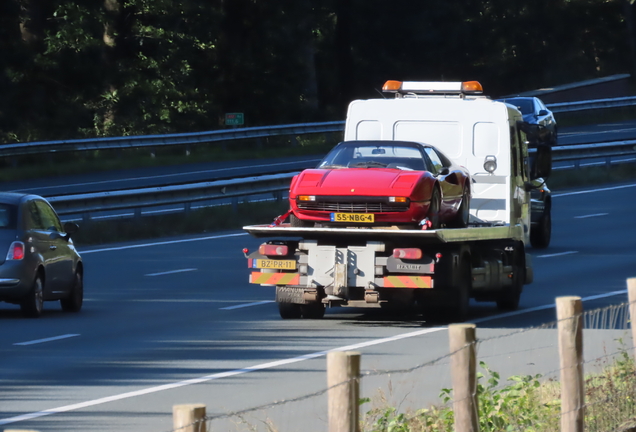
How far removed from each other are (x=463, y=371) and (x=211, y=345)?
25.1ft

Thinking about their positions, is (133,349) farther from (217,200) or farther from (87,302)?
(217,200)

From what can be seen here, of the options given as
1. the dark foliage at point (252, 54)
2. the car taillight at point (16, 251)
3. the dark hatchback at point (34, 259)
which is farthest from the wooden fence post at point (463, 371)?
the dark foliage at point (252, 54)

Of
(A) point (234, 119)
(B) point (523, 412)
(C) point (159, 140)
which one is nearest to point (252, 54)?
(A) point (234, 119)

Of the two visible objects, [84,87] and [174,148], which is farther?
[84,87]

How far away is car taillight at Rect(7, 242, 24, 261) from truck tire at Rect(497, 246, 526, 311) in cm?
554

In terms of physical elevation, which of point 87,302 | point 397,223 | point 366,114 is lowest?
point 87,302

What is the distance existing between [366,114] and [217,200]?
46.3 ft

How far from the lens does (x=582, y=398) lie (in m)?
7.49

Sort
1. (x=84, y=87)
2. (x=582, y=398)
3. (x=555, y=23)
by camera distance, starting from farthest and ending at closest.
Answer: (x=555, y=23) < (x=84, y=87) < (x=582, y=398)

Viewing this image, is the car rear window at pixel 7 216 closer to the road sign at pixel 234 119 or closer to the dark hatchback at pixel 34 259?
the dark hatchback at pixel 34 259

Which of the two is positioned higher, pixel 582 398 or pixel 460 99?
pixel 460 99

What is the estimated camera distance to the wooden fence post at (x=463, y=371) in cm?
641

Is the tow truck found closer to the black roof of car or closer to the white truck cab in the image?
the white truck cab

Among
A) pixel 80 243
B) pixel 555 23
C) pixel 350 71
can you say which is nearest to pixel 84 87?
pixel 350 71
